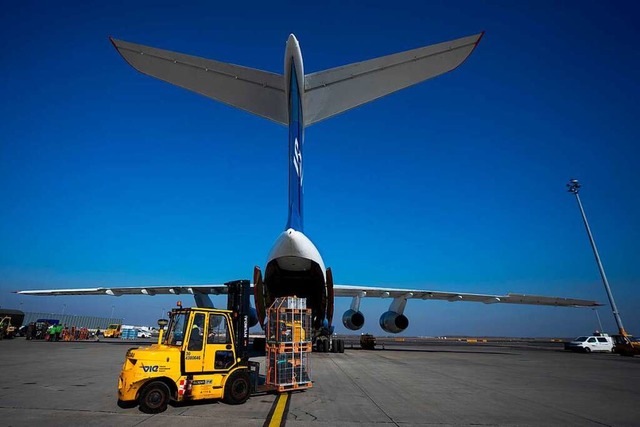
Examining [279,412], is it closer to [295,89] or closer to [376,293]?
[295,89]

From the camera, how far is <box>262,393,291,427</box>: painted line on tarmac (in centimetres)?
580

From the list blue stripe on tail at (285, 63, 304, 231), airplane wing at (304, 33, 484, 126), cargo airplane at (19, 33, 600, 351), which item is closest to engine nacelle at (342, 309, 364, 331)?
cargo airplane at (19, 33, 600, 351)

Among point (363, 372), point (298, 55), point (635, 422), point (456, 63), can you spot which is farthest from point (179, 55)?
point (635, 422)

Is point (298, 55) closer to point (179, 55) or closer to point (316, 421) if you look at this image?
point (179, 55)

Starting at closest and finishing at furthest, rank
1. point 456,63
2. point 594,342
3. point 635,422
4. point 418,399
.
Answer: point 635,422 → point 418,399 → point 456,63 → point 594,342

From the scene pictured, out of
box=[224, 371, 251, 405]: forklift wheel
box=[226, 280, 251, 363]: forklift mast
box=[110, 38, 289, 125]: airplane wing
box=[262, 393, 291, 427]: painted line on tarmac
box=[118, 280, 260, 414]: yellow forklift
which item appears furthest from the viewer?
box=[110, 38, 289, 125]: airplane wing

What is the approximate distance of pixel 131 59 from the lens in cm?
895

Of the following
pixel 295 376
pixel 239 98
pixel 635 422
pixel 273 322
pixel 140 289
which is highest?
pixel 239 98

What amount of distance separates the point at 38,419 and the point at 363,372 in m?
9.36

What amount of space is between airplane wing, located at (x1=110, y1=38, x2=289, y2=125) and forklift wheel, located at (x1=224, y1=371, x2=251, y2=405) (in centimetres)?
776

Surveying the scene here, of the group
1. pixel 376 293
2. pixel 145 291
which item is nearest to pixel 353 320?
pixel 376 293

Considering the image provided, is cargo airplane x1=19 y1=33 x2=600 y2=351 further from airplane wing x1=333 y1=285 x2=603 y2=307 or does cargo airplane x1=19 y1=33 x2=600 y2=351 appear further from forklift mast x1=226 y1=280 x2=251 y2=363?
airplane wing x1=333 y1=285 x2=603 y2=307

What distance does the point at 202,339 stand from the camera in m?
7.20

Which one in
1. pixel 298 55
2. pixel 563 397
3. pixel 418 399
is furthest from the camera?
pixel 298 55
